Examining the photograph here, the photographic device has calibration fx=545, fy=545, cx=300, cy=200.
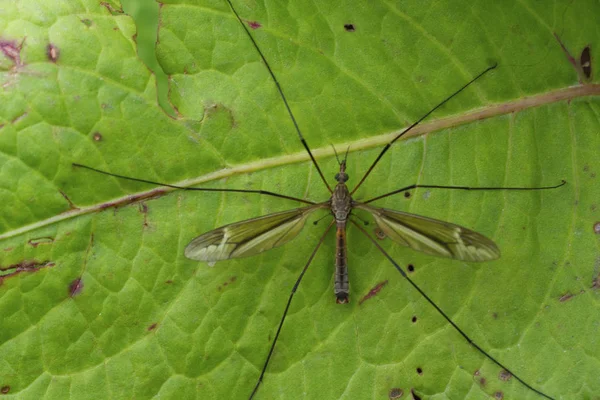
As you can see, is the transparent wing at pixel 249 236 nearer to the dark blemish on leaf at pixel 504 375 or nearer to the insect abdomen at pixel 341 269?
the insect abdomen at pixel 341 269

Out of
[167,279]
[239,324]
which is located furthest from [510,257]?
[167,279]

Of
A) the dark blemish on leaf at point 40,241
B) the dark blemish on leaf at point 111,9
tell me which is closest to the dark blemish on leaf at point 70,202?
the dark blemish on leaf at point 40,241

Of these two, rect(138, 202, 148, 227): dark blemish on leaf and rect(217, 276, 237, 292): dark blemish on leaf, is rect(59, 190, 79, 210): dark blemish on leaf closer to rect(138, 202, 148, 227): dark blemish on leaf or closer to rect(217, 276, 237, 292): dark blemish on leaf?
rect(138, 202, 148, 227): dark blemish on leaf

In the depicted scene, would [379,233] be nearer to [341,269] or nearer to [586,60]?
[341,269]

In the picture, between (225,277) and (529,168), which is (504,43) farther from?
(225,277)

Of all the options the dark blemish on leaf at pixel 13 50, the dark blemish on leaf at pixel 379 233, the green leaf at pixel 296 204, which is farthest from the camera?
the dark blemish on leaf at pixel 379 233
